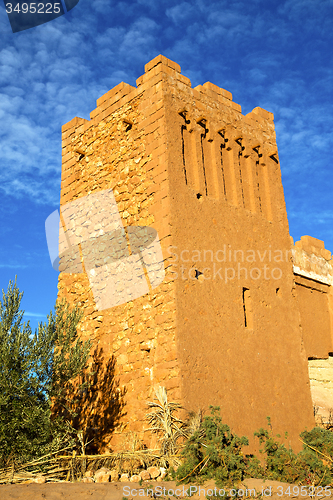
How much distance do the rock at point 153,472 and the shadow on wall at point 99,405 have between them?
1734mm

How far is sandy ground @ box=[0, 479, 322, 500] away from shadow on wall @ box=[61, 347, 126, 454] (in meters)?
2.15

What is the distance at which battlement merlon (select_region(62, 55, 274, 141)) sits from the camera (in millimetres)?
8961

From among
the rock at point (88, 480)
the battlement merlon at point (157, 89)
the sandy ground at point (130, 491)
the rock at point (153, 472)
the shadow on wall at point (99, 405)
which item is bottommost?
the sandy ground at point (130, 491)

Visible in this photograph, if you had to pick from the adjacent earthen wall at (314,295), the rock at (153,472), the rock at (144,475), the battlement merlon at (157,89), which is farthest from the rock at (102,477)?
the battlement merlon at (157,89)

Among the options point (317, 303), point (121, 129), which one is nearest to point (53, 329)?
point (121, 129)

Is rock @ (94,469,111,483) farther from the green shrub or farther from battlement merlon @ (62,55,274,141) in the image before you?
battlement merlon @ (62,55,274,141)

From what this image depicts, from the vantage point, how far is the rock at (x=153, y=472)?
6.23 metres

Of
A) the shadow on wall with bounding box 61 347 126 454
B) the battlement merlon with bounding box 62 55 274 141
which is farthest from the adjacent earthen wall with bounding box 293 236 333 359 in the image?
the shadow on wall with bounding box 61 347 126 454

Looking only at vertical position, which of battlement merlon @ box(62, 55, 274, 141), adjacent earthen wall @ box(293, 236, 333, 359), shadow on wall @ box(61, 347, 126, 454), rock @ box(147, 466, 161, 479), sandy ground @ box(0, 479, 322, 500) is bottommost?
sandy ground @ box(0, 479, 322, 500)

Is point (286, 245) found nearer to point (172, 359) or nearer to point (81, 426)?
point (172, 359)

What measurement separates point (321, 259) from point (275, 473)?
23.0 ft

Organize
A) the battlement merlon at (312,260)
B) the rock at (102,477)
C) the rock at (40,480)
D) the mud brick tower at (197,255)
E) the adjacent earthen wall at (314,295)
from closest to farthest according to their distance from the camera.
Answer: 1. the rock at (40,480)
2. the rock at (102,477)
3. the mud brick tower at (197,255)
4. the adjacent earthen wall at (314,295)
5. the battlement merlon at (312,260)

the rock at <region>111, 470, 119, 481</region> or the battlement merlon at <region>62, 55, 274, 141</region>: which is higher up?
the battlement merlon at <region>62, 55, 274, 141</region>

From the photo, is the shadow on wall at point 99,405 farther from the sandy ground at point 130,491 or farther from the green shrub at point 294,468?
the green shrub at point 294,468
